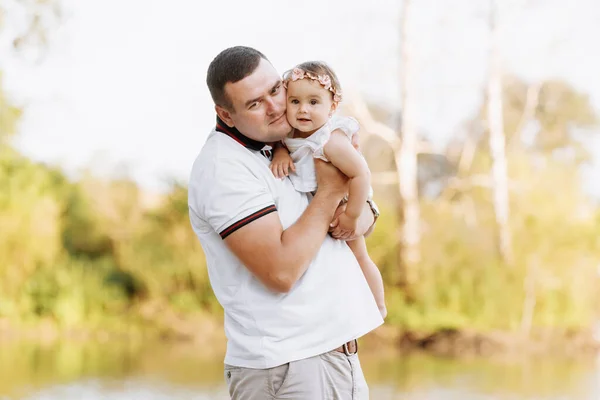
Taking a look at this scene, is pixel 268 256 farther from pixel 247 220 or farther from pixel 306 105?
pixel 306 105

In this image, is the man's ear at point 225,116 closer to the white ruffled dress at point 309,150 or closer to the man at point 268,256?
the man at point 268,256

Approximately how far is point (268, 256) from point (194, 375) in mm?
5270

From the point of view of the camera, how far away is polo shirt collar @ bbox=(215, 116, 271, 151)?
165 centimetres

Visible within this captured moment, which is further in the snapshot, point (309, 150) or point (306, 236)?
point (309, 150)

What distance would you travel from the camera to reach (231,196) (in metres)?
1.54

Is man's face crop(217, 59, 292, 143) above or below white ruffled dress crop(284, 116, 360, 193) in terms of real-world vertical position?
above

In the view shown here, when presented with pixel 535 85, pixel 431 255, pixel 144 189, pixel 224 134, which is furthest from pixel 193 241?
pixel 224 134

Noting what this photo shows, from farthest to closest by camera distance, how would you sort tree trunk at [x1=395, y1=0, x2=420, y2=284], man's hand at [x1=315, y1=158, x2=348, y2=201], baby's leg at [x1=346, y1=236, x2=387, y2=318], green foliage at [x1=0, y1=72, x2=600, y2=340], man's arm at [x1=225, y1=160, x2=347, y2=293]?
tree trunk at [x1=395, y1=0, x2=420, y2=284]
green foliage at [x1=0, y1=72, x2=600, y2=340]
baby's leg at [x1=346, y1=236, x2=387, y2=318]
man's hand at [x1=315, y1=158, x2=348, y2=201]
man's arm at [x1=225, y1=160, x2=347, y2=293]

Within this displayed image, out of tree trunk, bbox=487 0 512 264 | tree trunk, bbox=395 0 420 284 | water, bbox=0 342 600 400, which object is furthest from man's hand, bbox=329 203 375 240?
tree trunk, bbox=487 0 512 264

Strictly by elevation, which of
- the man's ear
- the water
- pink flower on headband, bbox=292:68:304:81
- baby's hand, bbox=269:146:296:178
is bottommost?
the water

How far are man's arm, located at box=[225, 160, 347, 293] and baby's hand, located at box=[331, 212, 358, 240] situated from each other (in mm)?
71

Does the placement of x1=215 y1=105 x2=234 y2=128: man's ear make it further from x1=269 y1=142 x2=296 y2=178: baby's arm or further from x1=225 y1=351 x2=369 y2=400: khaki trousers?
x1=225 y1=351 x2=369 y2=400: khaki trousers

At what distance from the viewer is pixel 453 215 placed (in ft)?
29.9

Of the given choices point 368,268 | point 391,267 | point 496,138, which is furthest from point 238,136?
point 496,138
